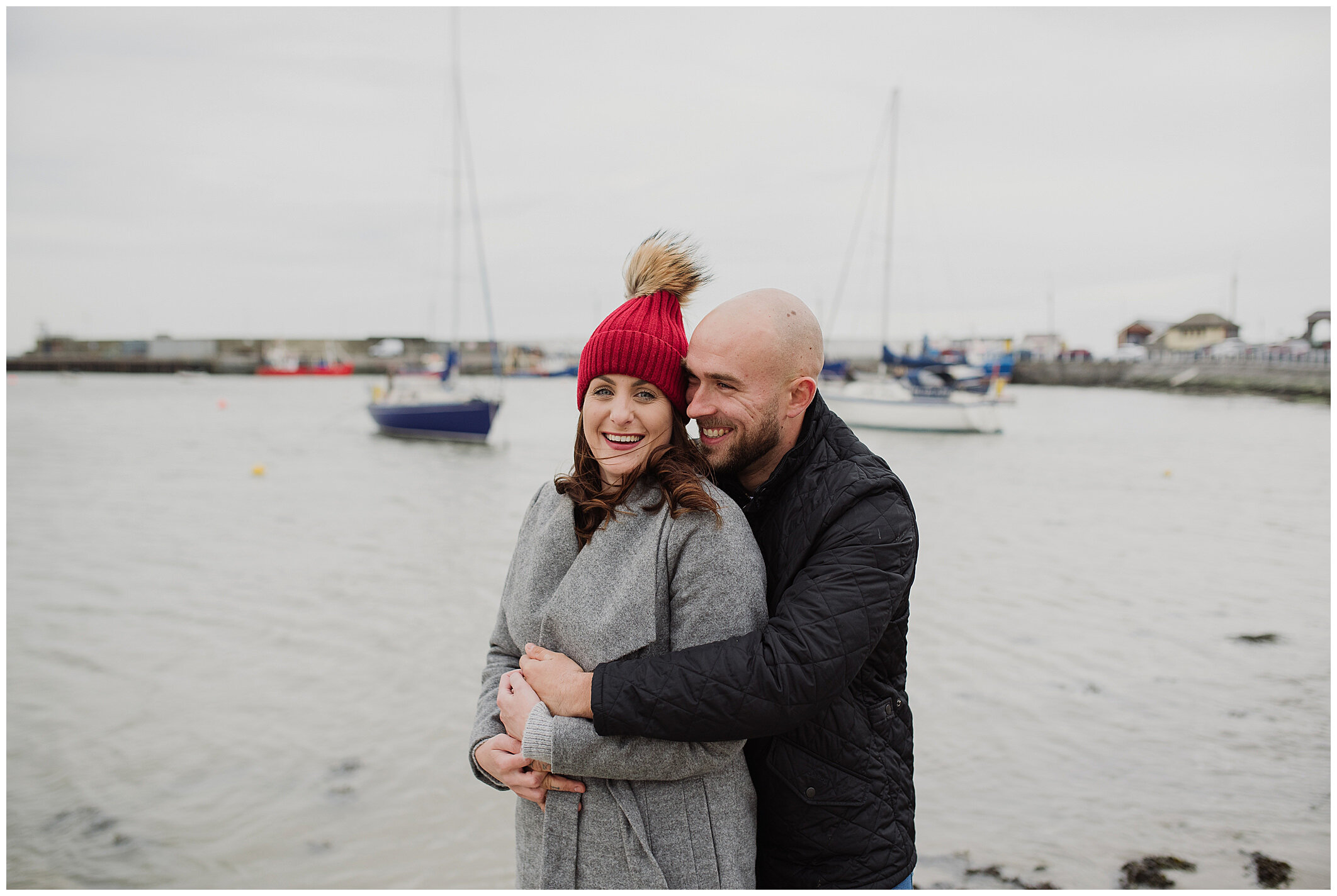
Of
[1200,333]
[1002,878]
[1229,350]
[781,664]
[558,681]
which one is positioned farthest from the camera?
[1200,333]

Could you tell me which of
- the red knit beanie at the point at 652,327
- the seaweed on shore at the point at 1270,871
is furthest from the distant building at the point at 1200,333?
the red knit beanie at the point at 652,327

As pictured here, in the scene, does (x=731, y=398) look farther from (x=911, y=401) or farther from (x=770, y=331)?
(x=911, y=401)

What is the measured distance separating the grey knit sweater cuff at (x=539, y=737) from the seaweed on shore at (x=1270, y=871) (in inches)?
143

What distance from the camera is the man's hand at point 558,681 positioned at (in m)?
1.60

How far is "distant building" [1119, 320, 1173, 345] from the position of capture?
79.6 metres

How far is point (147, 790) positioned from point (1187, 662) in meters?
6.88

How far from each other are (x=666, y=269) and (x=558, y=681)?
904 millimetres

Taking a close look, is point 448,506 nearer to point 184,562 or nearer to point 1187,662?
point 184,562

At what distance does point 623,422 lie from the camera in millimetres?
1763

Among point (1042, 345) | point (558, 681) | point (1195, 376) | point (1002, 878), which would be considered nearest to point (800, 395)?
point (558, 681)

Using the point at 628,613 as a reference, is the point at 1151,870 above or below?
below


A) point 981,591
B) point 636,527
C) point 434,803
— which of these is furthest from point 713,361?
point 981,591

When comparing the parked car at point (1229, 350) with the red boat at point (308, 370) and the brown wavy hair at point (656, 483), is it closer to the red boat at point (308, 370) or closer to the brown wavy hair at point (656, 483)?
the brown wavy hair at point (656, 483)

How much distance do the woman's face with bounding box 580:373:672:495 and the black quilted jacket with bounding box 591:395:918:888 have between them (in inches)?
11.8
